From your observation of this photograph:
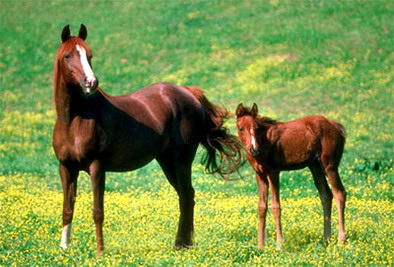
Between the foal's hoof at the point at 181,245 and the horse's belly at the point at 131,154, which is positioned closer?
the horse's belly at the point at 131,154

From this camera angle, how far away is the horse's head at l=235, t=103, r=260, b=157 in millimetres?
11453

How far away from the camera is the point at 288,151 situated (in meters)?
12.2

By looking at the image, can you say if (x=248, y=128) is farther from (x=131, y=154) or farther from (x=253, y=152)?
(x=131, y=154)

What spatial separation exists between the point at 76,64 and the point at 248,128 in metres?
2.50

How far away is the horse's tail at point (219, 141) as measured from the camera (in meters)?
12.9

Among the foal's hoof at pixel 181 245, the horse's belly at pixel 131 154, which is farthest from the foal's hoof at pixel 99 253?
the foal's hoof at pixel 181 245

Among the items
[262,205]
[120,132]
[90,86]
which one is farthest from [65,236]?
[262,205]

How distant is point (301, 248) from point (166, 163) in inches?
95.0

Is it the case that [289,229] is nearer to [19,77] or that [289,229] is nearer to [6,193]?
[6,193]

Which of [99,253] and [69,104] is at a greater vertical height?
[69,104]

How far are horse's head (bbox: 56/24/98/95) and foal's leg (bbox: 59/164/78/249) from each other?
119cm

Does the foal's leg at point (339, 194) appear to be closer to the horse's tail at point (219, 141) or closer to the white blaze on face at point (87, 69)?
the horse's tail at point (219, 141)

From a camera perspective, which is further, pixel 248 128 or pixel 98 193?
pixel 248 128

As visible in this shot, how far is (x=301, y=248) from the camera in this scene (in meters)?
11.9
